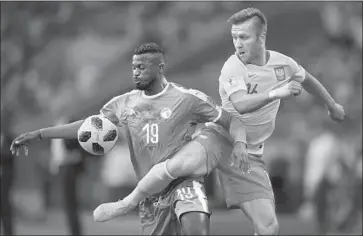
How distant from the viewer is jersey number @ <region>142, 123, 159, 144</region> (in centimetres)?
804

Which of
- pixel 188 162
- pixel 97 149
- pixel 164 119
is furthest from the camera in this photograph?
pixel 97 149

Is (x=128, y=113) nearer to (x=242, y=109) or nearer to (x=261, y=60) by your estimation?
(x=242, y=109)

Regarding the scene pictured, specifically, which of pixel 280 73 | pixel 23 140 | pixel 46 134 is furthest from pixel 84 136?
pixel 280 73

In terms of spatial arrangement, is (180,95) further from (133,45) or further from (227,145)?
(133,45)

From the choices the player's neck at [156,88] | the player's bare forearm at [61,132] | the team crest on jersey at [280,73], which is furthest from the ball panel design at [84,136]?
the team crest on jersey at [280,73]

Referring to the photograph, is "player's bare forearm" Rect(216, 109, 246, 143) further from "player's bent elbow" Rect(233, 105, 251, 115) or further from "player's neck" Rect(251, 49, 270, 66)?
"player's neck" Rect(251, 49, 270, 66)

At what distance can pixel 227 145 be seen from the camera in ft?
27.7

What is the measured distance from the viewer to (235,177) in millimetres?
8562

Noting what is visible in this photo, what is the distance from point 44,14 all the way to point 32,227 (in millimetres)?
4341

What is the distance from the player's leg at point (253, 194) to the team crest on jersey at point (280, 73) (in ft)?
2.59

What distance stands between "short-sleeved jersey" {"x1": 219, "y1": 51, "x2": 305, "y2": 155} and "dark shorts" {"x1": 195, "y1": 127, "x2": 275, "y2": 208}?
20cm

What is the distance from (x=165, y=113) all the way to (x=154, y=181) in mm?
642

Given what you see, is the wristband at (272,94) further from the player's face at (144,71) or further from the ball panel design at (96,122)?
the ball panel design at (96,122)

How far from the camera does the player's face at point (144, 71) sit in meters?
7.96
